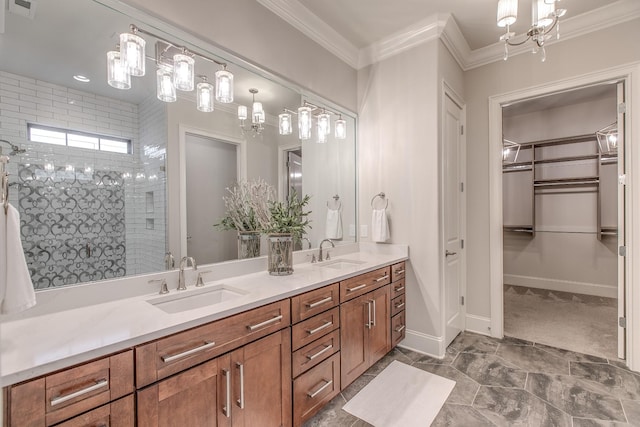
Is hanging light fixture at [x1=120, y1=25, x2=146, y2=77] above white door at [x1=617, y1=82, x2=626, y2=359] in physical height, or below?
above

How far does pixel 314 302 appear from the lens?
1.78 meters

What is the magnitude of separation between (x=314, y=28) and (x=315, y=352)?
8.40 feet

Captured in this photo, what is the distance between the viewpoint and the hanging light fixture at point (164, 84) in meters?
1.65

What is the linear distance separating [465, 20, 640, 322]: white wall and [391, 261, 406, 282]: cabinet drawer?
96 cm

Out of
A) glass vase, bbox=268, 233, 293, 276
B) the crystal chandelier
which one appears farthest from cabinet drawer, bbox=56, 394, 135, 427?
the crystal chandelier

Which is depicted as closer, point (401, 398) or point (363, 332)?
point (401, 398)

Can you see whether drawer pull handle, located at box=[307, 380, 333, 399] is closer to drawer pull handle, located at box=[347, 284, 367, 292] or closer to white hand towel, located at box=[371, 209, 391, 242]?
drawer pull handle, located at box=[347, 284, 367, 292]

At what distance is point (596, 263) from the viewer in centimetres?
432

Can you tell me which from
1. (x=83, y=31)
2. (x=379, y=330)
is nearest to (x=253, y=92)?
(x=83, y=31)

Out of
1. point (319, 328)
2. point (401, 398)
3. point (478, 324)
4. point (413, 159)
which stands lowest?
point (401, 398)

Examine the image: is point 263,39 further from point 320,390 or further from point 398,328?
point 398,328

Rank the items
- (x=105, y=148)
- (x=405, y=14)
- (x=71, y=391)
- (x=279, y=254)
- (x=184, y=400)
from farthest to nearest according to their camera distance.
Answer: (x=405, y=14) < (x=279, y=254) < (x=105, y=148) < (x=184, y=400) < (x=71, y=391)

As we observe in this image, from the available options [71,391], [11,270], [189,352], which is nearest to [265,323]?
[189,352]

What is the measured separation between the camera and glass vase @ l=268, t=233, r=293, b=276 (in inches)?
80.7
